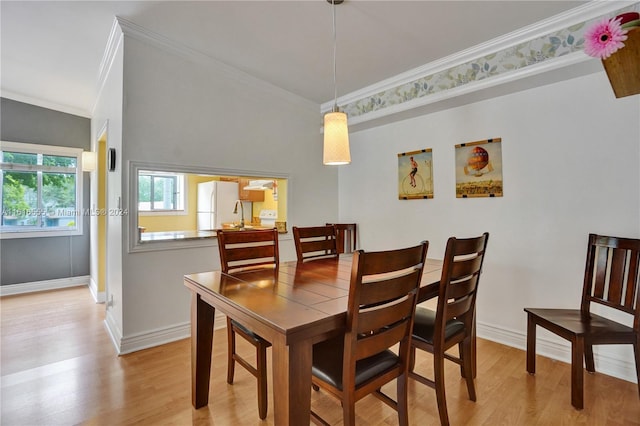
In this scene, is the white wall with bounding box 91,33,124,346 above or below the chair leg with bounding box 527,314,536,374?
above

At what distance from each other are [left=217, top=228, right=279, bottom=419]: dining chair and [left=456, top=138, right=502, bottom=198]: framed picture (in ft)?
6.46

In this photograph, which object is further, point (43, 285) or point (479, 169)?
point (43, 285)

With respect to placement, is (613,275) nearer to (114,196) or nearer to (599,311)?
(599,311)

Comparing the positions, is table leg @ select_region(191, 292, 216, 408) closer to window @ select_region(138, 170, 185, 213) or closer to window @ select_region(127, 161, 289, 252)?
window @ select_region(127, 161, 289, 252)

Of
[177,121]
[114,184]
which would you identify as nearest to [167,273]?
[114,184]

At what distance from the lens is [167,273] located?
8.91 feet

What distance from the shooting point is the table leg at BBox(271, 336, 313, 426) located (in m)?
1.07

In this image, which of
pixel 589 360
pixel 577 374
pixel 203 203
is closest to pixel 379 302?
pixel 577 374

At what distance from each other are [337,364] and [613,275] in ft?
6.53

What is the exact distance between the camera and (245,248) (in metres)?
2.04

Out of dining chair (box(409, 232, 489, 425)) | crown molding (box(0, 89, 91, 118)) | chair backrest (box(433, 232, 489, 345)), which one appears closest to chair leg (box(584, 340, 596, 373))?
dining chair (box(409, 232, 489, 425))

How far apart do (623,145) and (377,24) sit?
1976mm

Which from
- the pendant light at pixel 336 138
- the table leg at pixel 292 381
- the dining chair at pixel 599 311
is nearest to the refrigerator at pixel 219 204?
the pendant light at pixel 336 138

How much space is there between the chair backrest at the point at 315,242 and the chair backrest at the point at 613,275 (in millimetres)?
1827
